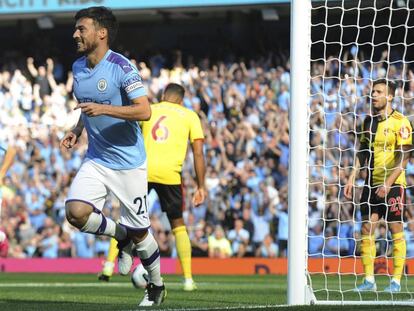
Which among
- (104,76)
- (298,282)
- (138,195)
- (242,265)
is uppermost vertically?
(104,76)

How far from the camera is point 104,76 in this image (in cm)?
846

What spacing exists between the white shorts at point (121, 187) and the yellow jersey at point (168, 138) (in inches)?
154

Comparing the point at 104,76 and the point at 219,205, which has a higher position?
the point at 104,76

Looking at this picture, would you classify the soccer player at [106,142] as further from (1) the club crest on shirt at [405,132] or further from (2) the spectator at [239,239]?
(2) the spectator at [239,239]

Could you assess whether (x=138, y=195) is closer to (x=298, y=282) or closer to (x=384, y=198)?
(x=298, y=282)

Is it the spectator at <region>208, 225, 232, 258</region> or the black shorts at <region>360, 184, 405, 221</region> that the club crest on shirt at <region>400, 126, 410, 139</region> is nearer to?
the black shorts at <region>360, 184, 405, 221</region>

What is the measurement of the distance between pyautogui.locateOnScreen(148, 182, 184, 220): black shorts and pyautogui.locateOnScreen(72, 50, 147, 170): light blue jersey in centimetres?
372

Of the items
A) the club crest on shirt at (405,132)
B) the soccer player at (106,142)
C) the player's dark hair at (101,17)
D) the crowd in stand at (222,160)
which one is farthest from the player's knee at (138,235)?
the crowd in stand at (222,160)

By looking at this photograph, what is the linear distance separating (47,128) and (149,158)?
1321 centimetres

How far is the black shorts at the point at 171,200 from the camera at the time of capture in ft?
40.7

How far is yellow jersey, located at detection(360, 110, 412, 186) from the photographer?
38.8ft

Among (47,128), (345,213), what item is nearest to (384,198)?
(345,213)

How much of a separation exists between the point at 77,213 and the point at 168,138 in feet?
14.8

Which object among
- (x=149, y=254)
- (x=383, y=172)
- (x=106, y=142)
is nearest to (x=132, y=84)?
(x=106, y=142)
